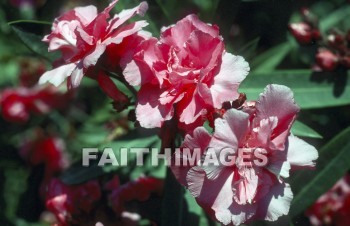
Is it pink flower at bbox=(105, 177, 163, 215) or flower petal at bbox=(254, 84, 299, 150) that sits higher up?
flower petal at bbox=(254, 84, 299, 150)

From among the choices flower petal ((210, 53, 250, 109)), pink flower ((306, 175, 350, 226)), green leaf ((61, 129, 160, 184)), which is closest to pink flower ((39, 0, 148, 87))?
flower petal ((210, 53, 250, 109))

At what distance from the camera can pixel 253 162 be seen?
1.20 m

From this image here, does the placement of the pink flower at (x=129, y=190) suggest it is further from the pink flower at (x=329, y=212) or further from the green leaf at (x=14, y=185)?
the green leaf at (x=14, y=185)

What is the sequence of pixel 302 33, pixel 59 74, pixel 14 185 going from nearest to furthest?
pixel 59 74, pixel 302 33, pixel 14 185

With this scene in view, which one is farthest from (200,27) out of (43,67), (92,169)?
(43,67)

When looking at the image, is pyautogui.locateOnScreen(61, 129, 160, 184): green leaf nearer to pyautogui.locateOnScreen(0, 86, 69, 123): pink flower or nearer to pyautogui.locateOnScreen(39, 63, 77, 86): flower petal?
pyautogui.locateOnScreen(39, 63, 77, 86): flower petal

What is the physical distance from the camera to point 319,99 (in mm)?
1711

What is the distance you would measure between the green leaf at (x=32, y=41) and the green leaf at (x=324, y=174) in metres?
0.79

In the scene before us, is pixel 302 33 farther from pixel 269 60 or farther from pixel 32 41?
pixel 32 41

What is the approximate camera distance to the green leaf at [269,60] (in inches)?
78.7

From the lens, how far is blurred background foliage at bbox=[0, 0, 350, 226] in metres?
1.65

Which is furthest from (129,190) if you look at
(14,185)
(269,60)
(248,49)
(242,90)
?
(14,185)

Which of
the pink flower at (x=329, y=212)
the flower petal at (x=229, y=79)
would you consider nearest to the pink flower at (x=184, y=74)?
the flower petal at (x=229, y=79)

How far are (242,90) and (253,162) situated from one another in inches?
17.1
